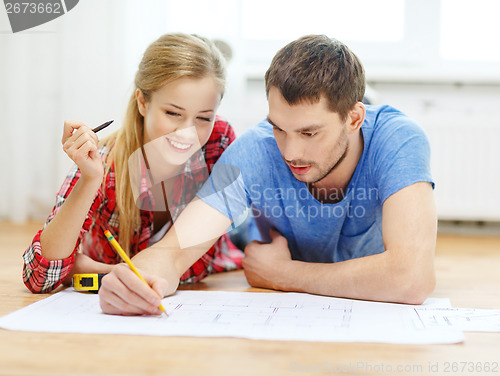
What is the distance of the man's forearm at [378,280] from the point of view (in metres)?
1.01

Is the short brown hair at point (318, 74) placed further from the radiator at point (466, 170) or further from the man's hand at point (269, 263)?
the radiator at point (466, 170)

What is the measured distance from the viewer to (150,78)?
122 cm

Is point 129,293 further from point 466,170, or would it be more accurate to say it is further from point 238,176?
point 466,170

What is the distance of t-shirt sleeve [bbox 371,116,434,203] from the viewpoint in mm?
1051

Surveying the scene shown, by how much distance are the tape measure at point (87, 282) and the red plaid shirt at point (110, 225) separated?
3 centimetres

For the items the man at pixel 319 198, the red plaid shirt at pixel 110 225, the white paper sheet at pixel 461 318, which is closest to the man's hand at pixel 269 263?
the man at pixel 319 198

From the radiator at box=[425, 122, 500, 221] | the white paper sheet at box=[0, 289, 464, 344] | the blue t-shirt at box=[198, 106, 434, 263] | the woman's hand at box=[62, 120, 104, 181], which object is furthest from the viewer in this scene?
the radiator at box=[425, 122, 500, 221]

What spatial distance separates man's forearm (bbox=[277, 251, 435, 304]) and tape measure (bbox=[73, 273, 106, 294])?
418 millimetres

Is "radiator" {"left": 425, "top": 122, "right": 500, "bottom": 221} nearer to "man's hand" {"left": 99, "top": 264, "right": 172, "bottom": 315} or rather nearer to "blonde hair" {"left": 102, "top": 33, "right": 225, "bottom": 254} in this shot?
"blonde hair" {"left": 102, "top": 33, "right": 225, "bottom": 254}

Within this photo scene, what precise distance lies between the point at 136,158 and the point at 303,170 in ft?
1.30

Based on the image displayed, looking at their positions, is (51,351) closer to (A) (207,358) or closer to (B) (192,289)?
(A) (207,358)

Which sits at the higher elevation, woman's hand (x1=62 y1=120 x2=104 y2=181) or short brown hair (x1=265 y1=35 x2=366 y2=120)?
short brown hair (x1=265 y1=35 x2=366 y2=120)

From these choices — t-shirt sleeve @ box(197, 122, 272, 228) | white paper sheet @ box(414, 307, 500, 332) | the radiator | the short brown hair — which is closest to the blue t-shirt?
t-shirt sleeve @ box(197, 122, 272, 228)

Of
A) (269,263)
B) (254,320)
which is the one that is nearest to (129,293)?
(254,320)
